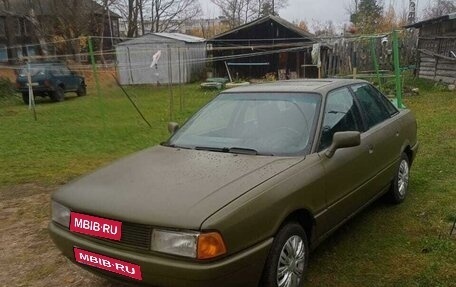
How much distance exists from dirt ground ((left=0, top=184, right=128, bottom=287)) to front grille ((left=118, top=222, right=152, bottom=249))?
936 mm

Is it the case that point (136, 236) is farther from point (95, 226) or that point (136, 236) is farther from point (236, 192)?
point (236, 192)

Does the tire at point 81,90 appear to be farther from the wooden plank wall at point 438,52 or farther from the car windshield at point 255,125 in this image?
the car windshield at point 255,125

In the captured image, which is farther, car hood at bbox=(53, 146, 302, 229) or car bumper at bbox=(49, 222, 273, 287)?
car hood at bbox=(53, 146, 302, 229)

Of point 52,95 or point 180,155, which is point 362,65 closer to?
point 52,95

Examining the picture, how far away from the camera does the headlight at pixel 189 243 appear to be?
2486 mm

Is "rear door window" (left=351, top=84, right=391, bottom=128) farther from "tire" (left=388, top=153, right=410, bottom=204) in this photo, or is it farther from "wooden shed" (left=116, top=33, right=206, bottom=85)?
"wooden shed" (left=116, top=33, right=206, bottom=85)

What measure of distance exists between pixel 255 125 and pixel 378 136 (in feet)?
4.43

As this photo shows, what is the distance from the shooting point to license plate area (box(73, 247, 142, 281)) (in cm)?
264

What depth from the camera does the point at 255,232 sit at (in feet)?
8.89

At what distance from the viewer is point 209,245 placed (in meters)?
2.49

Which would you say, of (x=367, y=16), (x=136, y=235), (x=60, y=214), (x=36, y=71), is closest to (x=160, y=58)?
(x=36, y=71)

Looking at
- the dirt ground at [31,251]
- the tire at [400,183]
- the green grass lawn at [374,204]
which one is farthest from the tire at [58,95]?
the tire at [400,183]

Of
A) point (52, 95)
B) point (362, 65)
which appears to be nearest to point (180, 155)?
point (52, 95)

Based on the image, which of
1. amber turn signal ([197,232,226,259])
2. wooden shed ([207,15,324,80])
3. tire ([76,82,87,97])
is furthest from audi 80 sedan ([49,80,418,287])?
wooden shed ([207,15,324,80])
